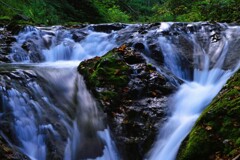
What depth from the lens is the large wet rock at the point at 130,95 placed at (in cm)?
530

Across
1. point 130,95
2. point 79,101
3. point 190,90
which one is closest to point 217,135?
point 130,95

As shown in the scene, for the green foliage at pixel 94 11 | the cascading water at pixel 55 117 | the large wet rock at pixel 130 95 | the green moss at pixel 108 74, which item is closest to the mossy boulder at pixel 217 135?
the large wet rock at pixel 130 95

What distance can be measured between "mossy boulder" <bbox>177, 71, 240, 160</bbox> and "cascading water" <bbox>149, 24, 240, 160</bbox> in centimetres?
44

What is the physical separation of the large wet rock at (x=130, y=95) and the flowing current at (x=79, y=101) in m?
0.16

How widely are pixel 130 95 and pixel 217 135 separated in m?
2.21

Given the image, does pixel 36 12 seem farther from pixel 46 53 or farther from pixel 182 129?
pixel 182 129

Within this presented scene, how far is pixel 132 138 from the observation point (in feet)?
17.3

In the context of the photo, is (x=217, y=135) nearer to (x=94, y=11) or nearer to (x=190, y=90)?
(x=190, y=90)

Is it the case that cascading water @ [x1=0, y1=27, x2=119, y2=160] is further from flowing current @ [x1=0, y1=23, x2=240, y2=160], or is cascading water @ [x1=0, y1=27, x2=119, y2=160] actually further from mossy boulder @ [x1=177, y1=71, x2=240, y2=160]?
mossy boulder @ [x1=177, y1=71, x2=240, y2=160]

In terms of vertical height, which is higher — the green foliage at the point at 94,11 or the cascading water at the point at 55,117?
the green foliage at the point at 94,11

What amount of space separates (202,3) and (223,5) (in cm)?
177

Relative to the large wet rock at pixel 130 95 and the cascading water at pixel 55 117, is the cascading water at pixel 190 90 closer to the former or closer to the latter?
the large wet rock at pixel 130 95

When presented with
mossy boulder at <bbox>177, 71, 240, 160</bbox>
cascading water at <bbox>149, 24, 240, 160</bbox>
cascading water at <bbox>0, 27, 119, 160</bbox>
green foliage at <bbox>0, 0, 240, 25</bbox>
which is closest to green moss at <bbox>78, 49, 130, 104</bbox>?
cascading water at <bbox>0, 27, 119, 160</bbox>

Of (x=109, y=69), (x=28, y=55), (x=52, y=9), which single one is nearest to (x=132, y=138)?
(x=109, y=69)
